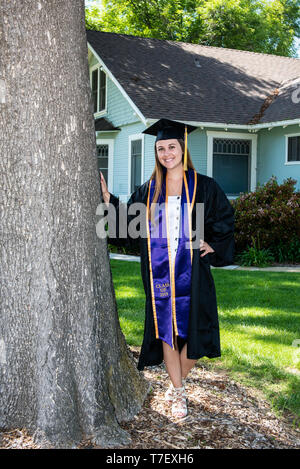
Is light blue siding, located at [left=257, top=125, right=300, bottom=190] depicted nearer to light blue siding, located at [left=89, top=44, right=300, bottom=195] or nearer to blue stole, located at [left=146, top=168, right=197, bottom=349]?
light blue siding, located at [left=89, top=44, right=300, bottom=195]

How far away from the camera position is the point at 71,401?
3121 mm

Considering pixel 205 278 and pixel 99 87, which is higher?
pixel 99 87

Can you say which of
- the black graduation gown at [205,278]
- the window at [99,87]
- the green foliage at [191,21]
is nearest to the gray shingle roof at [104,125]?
the window at [99,87]

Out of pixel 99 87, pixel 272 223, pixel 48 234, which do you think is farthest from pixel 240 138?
pixel 48 234

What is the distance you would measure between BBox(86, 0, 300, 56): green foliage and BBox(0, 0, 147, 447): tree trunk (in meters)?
25.4

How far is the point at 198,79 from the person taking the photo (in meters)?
16.5

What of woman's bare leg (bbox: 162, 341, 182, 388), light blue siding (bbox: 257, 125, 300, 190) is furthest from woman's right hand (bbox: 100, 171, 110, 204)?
light blue siding (bbox: 257, 125, 300, 190)

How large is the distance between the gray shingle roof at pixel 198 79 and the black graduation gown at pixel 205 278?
10422 millimetres

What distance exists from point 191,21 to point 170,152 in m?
26.2

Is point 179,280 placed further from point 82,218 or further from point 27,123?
point 27,123

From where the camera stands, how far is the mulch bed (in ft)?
10.4

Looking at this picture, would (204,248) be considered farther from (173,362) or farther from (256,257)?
(256,257)

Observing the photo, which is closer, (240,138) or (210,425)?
(210,425)

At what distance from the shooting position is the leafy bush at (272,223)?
445 inches
